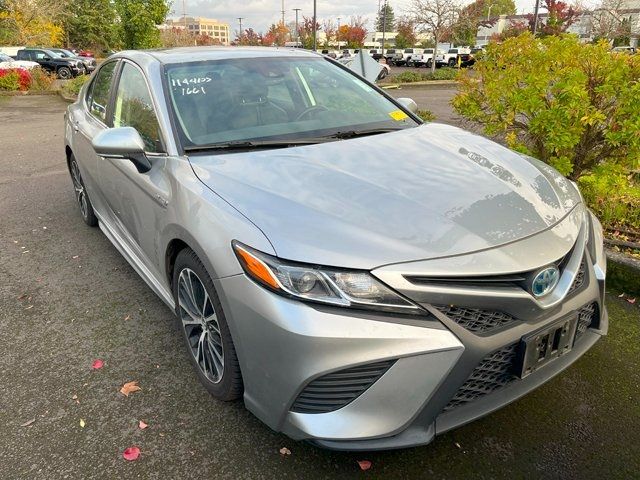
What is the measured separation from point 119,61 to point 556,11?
1435 inches

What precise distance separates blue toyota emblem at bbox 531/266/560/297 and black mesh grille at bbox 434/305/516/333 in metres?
0.14

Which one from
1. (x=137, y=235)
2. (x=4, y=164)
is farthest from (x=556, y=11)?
(x=137, y=235)

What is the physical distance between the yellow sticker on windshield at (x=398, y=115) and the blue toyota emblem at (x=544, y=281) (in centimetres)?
157

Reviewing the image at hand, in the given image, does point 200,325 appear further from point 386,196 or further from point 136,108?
point 136,108

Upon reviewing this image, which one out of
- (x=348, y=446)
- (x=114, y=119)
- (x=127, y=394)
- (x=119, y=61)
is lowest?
(x=127, y=394)

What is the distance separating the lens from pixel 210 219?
2078 millimetres

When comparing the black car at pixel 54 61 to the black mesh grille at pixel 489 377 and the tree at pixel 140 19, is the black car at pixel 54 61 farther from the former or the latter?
the black mesh grille at pixel 489 377

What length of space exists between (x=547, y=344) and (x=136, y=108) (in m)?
2.54

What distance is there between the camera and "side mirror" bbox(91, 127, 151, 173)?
2525 millimetres

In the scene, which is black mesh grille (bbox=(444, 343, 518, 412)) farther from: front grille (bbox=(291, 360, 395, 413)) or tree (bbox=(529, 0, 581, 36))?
tree (bbox=(529, 0, 581, 36))

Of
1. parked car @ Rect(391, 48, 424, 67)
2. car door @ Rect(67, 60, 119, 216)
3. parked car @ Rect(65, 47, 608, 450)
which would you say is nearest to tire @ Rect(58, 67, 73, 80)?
parked car @ Rect(391, 48, 424, 67)

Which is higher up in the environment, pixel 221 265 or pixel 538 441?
pixel 221 265

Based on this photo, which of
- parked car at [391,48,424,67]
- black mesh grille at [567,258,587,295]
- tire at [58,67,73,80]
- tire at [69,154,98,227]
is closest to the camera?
black mesh grille at [567,258,587,295]

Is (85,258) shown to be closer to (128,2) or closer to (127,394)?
(127,394)
